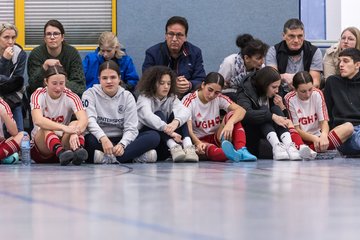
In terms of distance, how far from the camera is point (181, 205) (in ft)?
9.91

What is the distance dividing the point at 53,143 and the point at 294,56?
2.64 meters

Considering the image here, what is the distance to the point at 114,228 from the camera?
94.4 inches

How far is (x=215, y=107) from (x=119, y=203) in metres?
3.89

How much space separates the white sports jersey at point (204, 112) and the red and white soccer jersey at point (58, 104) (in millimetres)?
1017

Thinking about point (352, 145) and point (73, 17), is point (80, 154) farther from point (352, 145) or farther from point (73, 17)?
point (73, 17)

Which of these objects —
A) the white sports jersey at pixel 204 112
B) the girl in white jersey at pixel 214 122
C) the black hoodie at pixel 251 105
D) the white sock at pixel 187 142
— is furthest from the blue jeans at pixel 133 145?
the black hoodie at pixel 251 105

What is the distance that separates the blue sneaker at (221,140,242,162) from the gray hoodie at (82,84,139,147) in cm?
72

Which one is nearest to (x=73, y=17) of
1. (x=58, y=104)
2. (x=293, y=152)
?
(x=58, y=104)

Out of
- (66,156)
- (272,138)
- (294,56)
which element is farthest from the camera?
(294,56)

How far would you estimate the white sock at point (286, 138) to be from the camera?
21.9 ft

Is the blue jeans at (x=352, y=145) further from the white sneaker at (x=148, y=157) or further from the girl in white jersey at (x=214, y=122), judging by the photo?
the white sneaker at (x=148, y=157)

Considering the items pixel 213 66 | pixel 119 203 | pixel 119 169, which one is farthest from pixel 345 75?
pixel 119 203

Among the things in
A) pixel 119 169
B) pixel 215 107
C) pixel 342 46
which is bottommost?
pixel 119 169

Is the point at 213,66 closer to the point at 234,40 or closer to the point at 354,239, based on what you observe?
the point at 234,40
